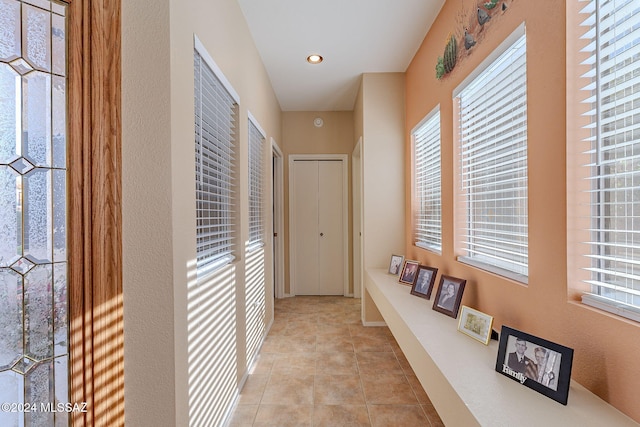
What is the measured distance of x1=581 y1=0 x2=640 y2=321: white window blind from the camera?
0.91m

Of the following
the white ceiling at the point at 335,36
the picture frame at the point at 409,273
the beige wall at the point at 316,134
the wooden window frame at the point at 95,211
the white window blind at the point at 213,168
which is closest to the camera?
the wooden window frame at the point at 95,211

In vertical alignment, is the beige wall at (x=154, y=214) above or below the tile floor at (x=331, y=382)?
above

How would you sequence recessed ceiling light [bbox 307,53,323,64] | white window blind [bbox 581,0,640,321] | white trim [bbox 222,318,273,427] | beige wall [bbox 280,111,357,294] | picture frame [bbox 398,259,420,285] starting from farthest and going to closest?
1. beige wall [bbox 280,111,357,294]
2. recessed ceiling light [bbox 307,53,323,64]
3. picture frame [bbox 398,259,420,285]
4. white trim [bbox 222,318,273,427]
5. white window blind [bbox 581,0,640,321]

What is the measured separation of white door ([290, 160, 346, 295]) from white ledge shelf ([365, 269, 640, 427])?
273cm

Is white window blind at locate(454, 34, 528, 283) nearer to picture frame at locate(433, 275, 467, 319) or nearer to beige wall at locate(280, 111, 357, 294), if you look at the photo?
picture frame at locate(433, 275, 467, 319)

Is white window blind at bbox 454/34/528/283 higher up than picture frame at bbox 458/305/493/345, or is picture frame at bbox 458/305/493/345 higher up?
white window blind at bbox 454/34/528/283

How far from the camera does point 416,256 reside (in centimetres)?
289

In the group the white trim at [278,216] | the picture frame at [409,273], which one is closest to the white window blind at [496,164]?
the picture frame at [409,273]

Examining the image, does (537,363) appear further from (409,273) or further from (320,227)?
(320,227)

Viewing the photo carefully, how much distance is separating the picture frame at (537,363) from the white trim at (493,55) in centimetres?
129

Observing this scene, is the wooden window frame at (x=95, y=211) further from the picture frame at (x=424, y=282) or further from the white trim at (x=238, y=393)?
the picture frame at (x=424, y=282)

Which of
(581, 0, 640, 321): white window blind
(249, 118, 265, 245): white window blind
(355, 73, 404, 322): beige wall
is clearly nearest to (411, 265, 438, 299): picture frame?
(355, 73, 404, 322): beige wall

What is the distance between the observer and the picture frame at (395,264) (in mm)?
3023

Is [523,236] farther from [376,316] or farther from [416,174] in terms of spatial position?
[376,316]
